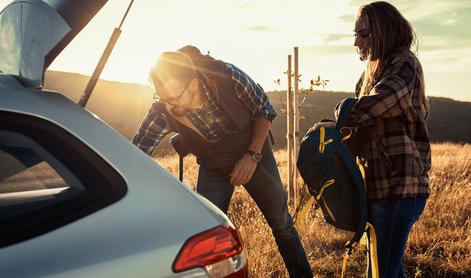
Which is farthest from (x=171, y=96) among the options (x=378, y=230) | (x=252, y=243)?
(x=252, y=243)

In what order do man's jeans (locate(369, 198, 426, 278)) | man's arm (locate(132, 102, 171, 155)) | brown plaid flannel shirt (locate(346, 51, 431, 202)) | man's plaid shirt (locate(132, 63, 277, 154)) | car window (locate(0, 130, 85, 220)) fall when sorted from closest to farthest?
car window (locate(0, 130, 85, 220)) < brown plaid flannel shirt (locate(346, 51, 431, 202)) < man's jeans (locate(369, 198, 426, 278)) < man's plaid shirt (locate(132, 63, 277, 154)) < man's arm (locate(132, 102, 171, 155))

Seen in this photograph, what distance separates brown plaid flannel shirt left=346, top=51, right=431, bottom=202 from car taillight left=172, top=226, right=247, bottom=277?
1.23 m

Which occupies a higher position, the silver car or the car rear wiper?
the car rear wiper

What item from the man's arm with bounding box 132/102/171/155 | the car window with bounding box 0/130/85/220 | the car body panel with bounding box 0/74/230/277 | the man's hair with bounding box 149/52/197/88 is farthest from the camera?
the man's arm with bounding box 132/102/171/155

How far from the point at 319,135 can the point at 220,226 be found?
1318 millimetres

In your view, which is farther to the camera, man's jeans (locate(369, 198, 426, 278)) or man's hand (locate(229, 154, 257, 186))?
man's hand (locate(229, 154, 257, 186))

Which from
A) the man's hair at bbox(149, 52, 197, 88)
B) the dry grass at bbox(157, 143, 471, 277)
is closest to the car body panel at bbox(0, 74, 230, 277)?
the man's hair at bbox(149, 52, 197, 88)

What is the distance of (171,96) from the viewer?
3068 millimetres

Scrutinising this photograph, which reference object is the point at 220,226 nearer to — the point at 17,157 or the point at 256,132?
the point at 17,157

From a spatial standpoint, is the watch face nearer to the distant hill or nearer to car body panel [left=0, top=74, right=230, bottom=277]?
car body panel [left=0, top=74, right=230, bottom=277]

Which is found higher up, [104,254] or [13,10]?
[13,10]

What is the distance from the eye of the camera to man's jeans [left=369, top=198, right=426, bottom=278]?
9.41 ft

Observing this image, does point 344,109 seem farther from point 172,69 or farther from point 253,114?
point 172,69

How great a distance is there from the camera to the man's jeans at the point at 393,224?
9.41ft
